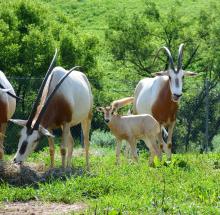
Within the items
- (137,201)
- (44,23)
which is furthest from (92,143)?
(137,201)

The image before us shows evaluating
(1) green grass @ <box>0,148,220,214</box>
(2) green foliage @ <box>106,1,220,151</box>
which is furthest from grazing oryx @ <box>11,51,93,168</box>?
(2) green foliage @ <box>106,1,220,151</box>

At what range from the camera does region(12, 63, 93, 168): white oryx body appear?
1038 centimetres

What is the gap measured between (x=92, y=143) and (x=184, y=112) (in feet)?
9.97

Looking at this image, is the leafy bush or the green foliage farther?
the green foliage

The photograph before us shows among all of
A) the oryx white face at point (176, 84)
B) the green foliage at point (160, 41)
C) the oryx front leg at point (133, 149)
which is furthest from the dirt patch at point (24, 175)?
the green foliage at point (160, 41)

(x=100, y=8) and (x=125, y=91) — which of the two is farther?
(x=100, y=8)

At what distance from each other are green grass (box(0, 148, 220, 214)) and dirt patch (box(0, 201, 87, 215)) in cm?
15

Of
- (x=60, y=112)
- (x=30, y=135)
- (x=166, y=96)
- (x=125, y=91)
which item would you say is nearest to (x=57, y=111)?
(x=60, y=112)

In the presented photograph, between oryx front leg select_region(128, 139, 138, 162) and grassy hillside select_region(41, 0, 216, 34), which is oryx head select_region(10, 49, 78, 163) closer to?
oryx front leg select_region(128, 139, 138, 162)

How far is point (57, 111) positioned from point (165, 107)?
8.94 ft

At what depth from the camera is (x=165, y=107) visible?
13164 mm

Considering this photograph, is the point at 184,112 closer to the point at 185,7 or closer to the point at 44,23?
the point at 44,23

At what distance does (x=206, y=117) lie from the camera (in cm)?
1881

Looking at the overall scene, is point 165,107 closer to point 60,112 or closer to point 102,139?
point 60,112
